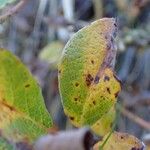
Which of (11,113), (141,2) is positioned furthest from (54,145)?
(141,2)

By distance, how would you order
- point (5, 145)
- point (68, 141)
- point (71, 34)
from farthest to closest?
1. point (71, 34)
2. point (5, 145)
3. point (68, 141)

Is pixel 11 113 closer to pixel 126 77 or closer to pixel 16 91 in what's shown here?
pixel 16 91

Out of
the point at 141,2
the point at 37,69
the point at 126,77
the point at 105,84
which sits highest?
the point at 105,84

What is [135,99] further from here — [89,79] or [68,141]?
[68,141]

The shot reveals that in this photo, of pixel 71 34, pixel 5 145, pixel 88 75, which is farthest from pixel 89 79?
pixel 71 34

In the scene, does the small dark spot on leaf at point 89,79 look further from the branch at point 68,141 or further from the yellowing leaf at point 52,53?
the yellowing leaf at point 52,53
